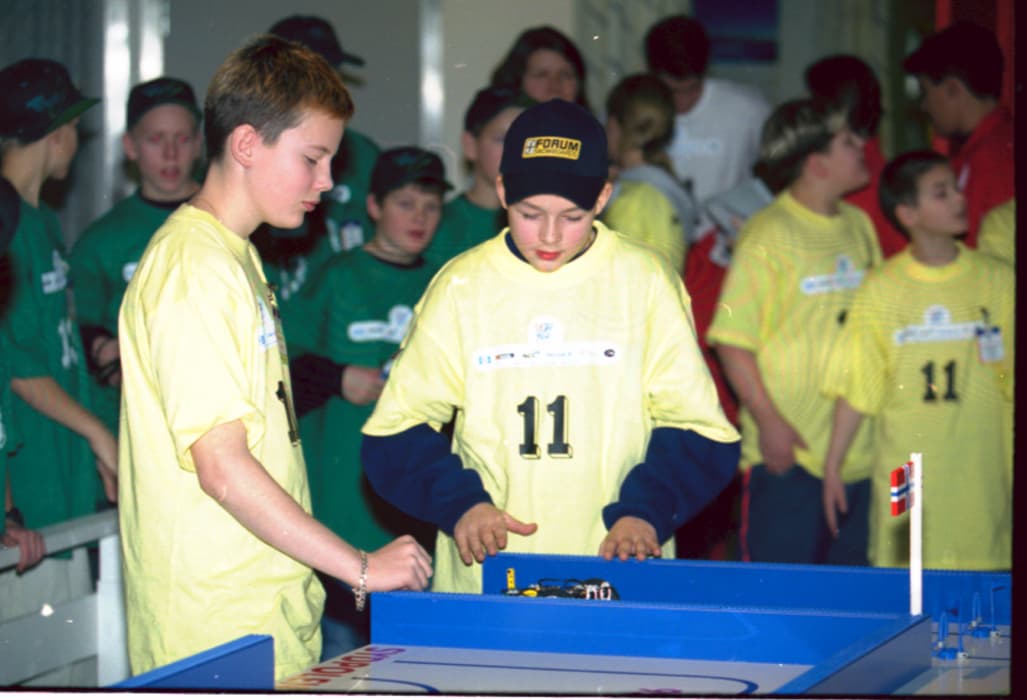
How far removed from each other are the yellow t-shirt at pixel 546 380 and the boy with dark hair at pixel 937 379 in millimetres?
1022

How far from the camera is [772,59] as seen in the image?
3604mm

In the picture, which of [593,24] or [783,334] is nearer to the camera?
[783,334]

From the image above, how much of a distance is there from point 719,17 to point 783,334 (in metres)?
0.86

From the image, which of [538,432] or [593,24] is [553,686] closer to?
[538,432]

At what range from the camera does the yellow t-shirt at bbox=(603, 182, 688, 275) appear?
3.16 metres

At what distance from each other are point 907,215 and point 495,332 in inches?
51.4

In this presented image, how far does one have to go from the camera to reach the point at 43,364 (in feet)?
9.96

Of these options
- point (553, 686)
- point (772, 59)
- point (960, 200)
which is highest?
point (772, 59)

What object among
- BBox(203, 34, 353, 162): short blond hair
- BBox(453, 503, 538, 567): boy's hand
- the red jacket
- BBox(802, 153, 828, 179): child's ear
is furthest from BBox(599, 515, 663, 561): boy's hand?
BBox(802, 153, 828, 179): child's ear

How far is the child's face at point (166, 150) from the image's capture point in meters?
3.16


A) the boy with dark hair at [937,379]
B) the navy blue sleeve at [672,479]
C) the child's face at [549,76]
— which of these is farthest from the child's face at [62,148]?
the boy with dark hair at [937,379]

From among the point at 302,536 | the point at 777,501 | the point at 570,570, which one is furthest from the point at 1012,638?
the point at 777,501

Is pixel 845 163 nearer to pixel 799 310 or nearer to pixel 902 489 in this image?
pixel 799 310

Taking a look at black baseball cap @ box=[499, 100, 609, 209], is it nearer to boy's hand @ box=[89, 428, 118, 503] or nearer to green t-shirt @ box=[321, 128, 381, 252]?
green t-shirt @ box=[321, 128, 381, 252]
